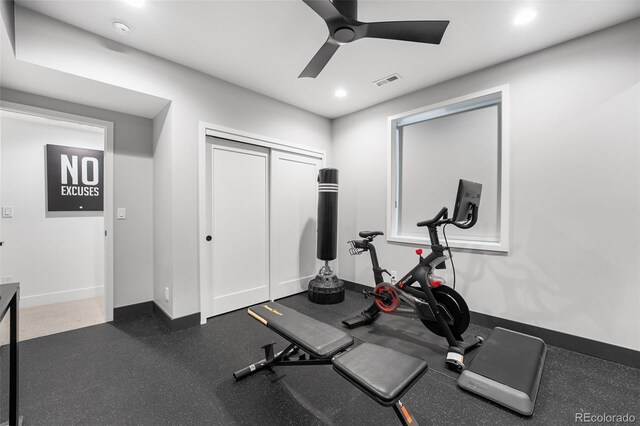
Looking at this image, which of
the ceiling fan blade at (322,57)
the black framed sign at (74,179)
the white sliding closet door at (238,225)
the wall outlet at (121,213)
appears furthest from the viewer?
the black framed sign at (74,179)

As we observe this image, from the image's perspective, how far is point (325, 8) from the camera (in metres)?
1.55

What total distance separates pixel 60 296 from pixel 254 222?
2.79 m

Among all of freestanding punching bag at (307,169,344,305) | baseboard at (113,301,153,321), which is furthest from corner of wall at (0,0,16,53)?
freestanding punching bag at (307,169,344,305)

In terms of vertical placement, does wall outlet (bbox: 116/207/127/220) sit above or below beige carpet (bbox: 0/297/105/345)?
above

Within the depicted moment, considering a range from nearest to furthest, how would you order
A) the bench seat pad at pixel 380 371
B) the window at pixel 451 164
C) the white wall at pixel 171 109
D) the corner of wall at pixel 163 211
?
the bench seat pad at pixel 380 371 → the white wall at pixel 171 109 → the corner of wall at pixel 163 211 → the window at pixel 451 164

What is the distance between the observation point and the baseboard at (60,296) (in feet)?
10.9

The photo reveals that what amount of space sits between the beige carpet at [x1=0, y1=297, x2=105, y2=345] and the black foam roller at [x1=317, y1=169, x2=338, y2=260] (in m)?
2.72

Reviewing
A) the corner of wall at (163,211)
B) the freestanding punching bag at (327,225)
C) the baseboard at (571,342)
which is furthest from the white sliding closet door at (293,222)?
the baseboard at (571,342)

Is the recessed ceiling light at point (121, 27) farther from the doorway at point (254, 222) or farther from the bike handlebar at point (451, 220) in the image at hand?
the bike handlebar at point (451, 220)

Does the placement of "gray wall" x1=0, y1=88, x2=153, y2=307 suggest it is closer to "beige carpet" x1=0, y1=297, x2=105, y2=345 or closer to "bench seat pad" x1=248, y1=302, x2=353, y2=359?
"beige carpet" x1=0, y1=297, x2=105, y2=345

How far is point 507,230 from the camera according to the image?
8.87ft

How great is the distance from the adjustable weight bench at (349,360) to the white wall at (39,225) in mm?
3286

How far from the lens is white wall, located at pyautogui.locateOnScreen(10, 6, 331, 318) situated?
2138 millimetres

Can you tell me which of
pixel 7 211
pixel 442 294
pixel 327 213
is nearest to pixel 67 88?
pixel 7 211
